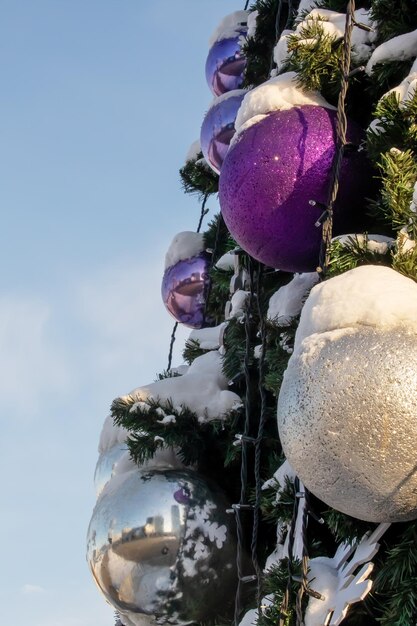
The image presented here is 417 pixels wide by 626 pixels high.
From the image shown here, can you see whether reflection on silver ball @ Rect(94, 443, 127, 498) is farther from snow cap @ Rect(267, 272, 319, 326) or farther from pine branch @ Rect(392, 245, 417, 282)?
pine branch @ Rect(392, 245, 417, 282)

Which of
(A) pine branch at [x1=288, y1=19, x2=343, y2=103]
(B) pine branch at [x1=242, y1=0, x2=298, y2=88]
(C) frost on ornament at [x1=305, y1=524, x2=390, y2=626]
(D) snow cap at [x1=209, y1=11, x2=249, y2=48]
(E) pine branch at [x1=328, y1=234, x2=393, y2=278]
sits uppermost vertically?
(D) snow cap at [x1=209, y1=11, x2=249, y2=48]

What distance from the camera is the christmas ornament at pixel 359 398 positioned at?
1.35 metres

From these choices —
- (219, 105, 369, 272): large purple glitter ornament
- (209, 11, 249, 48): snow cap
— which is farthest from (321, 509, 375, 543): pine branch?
Answer: (209, 11, 249, 48): snow cap

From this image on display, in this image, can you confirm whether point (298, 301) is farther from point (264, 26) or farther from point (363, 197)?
point (264, 26)

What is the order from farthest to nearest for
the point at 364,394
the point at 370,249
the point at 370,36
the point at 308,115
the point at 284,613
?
the point at 370,36 → the point at 308,115 → the point at 370,249 → the point at 284,613 → the point at 364,394

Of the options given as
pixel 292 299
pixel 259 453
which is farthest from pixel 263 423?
pixel 292 299

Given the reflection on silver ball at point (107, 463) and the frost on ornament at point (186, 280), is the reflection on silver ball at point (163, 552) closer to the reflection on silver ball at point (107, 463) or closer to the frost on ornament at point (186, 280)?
the reflection on silver ball at point (107, 463)

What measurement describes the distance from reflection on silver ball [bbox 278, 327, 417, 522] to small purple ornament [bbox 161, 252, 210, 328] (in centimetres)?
165

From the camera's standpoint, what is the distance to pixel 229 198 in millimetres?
1879

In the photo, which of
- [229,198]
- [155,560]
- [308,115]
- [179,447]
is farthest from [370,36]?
[155,560]

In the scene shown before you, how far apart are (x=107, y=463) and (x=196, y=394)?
0.43 metres

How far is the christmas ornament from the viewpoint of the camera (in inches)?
53.3

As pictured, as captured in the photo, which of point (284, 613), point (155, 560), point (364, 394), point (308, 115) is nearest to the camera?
point (364, 394)

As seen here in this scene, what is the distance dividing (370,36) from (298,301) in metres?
0.61
